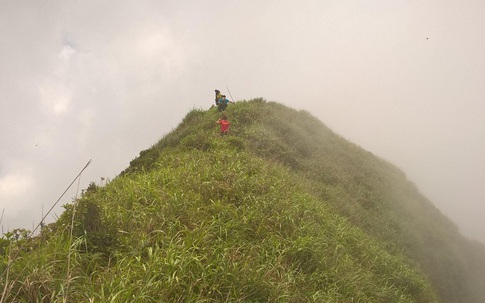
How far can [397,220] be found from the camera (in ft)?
60.2

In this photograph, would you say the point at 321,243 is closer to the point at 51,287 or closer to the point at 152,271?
the point at 152,271

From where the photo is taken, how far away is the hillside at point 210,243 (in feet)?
12.9

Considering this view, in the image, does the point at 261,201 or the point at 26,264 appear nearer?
the point at 26,264

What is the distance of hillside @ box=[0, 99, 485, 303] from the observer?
155 inches

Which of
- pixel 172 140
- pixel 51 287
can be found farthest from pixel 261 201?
pixel 172 140

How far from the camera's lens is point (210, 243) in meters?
5.63

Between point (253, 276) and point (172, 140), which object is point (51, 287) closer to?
point (253, 276)

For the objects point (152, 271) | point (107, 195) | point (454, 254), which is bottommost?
point (454, 254)

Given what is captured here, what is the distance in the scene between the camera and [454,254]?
74.4 feet

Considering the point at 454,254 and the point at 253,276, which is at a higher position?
the point at 253,276

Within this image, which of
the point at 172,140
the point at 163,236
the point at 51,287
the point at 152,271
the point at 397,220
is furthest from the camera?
the point at 397,220

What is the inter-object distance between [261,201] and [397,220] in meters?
14.1

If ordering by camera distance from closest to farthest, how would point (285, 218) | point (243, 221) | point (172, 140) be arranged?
point (243, 221) → point (285, 218) → point (172, 140)

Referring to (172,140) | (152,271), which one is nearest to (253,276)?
(152,271)
